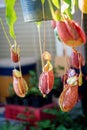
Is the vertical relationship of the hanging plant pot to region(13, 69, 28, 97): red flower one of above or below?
above

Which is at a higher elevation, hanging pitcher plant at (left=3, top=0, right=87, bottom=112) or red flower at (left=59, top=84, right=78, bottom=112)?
hanging pitcher plant at (left=3, top=0, right=87, bottom=112)

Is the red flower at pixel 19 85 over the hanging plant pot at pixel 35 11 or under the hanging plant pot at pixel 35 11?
under

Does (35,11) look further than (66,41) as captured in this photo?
Yes

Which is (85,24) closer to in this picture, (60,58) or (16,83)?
(60,58)

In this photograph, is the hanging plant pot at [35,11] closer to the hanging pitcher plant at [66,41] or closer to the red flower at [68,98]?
the hanging pitcher plant at [66,41]

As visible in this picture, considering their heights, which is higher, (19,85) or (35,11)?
(35,11)

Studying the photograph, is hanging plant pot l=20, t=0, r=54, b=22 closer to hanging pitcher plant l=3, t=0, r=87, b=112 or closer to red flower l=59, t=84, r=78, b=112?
hanging pitcher plant l=3, t=0, r=87, b=112

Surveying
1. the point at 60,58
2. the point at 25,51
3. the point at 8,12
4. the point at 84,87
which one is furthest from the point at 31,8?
the point at 25,51

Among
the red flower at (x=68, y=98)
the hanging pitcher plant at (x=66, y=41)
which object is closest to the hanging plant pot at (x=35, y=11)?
the hanging pitcher plant at (x=66, y=41)

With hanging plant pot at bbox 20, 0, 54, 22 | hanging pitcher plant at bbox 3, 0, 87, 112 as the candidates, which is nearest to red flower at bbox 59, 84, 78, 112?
hanging pitcher plant at bbox 3, 0, 87, 112
